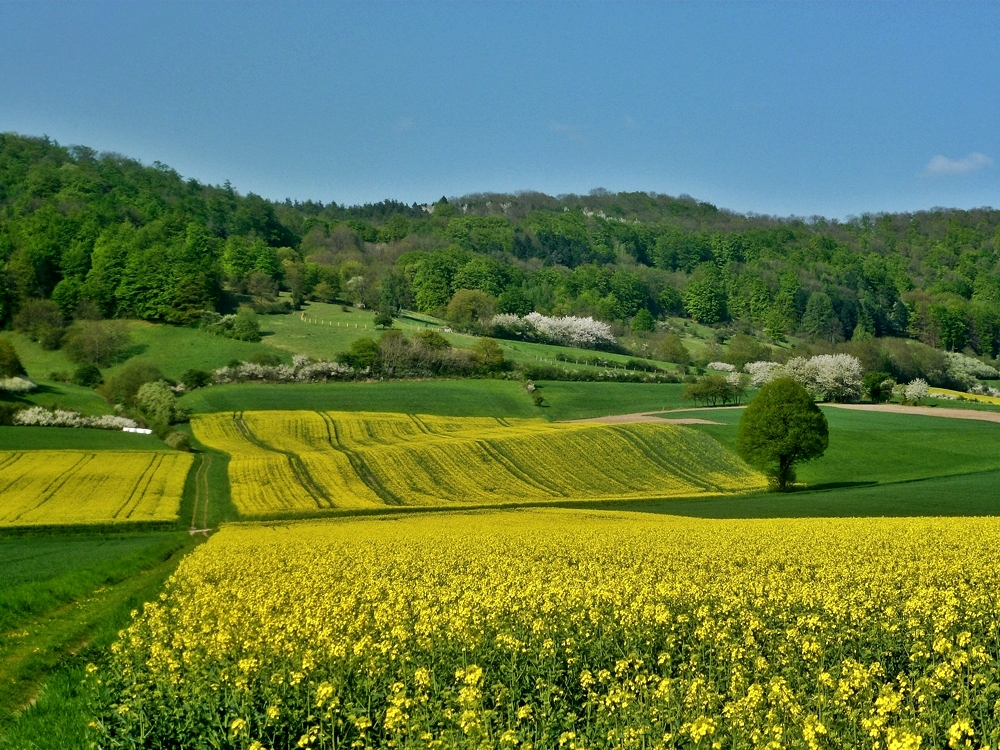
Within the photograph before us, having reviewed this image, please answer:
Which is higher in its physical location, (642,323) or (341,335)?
(642,323)

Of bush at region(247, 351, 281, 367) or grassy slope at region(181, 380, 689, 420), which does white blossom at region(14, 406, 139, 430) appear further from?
bush at region(247, 351, 281, 367)

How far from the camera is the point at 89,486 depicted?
5572 centimetres

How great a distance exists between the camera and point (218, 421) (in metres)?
84.6

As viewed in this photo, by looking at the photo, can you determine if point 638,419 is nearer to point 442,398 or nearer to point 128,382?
point 442,398

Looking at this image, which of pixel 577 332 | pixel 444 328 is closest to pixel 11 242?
pixel 444 328

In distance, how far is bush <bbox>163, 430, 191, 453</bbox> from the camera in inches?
2869

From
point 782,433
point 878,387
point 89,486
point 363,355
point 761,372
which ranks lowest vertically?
point 89,486

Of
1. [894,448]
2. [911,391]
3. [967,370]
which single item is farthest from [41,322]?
[967,370]

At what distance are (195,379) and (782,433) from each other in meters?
60.7

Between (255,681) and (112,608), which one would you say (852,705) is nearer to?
(255,681)

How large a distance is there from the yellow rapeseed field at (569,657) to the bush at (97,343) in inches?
3791

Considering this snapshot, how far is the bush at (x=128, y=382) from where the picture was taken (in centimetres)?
9238

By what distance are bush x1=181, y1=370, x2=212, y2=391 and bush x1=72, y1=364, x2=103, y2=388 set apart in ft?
34.0

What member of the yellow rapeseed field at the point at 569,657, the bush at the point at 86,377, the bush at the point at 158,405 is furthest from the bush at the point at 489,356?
the yellow rapeseed field at the point at 569,657
